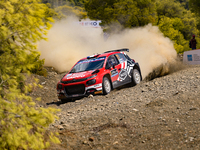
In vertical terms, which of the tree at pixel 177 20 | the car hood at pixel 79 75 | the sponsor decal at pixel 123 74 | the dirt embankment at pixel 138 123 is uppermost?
the tree at pixel 177 20

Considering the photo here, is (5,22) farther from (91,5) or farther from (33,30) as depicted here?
(91,5)

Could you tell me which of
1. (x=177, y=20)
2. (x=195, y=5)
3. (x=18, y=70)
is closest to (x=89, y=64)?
(x=18, y=70)

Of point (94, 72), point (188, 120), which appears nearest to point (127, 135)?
point (188, 120)

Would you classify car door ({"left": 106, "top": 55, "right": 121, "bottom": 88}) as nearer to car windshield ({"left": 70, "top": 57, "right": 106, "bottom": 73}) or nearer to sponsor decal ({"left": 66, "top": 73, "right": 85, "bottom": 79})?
car windshield ({"left": 70, "top": 57, "right": 106, "bottom": 73})

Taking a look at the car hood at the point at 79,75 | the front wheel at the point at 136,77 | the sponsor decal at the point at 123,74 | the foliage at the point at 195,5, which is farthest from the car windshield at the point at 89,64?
the foliage at the point at 195,5

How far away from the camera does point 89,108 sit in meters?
8.48

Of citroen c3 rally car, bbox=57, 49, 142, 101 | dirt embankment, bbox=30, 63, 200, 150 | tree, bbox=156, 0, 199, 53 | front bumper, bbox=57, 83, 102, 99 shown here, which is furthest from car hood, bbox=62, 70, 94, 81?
tree, bbox=156, 0, 199, 53

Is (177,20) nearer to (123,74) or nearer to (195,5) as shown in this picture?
(195,5)

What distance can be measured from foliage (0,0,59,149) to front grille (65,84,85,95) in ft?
18.1

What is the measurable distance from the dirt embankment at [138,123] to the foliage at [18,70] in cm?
129

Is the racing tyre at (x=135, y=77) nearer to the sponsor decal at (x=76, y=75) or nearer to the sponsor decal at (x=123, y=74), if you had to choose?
the sponsor decal at (x=123, y=74)

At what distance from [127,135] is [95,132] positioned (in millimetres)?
745

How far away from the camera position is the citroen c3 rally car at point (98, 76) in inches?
409

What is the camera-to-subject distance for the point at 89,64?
11484mm
